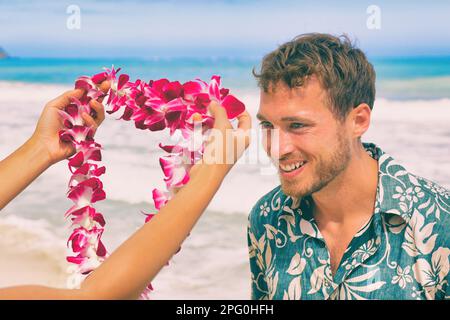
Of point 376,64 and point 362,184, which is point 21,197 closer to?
point 362,184

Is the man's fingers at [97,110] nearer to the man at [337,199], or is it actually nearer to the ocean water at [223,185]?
the ocean water at [223,185]

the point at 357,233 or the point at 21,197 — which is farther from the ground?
the point at 357,233

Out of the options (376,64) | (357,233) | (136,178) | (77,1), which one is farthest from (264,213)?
(77,1)

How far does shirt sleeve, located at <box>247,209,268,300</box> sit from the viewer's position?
3.62m

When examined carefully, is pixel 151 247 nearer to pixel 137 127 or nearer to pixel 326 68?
pixel 137 127

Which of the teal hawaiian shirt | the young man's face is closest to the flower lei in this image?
the young man's face

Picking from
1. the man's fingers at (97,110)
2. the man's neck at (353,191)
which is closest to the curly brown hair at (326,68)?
the man's neck at (353,191)

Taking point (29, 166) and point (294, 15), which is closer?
point (29, 166)

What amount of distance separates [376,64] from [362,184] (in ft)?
56.1

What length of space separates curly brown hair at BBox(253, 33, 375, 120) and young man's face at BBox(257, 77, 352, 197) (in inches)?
1.8

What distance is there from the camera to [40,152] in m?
2.85

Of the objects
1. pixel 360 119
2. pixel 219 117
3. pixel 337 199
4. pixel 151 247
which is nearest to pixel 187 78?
pixel 360 119

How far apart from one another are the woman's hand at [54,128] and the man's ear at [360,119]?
1349 mm
